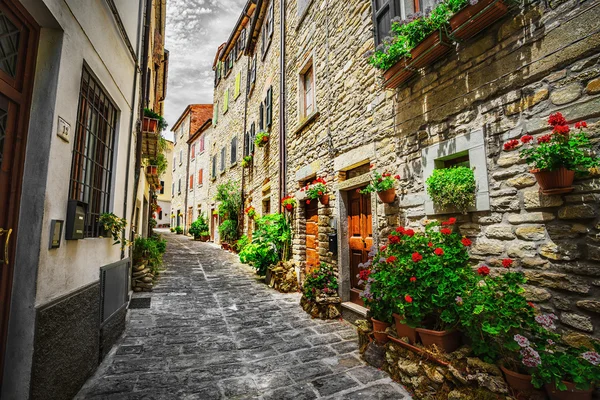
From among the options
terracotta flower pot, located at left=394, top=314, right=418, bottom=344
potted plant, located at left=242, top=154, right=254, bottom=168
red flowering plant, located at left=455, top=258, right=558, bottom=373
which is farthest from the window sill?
red flowering plant, located at left=455, top=258, right=558, bottom=373

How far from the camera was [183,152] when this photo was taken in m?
24.1

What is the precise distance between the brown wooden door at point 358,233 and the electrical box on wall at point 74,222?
370cm

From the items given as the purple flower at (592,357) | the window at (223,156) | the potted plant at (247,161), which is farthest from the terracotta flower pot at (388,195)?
the window at (223,156)

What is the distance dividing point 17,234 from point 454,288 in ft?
11.3

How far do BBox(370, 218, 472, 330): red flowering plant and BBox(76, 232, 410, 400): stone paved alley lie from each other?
740 mm

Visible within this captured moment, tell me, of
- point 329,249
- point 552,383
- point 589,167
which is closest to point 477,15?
point 589,167

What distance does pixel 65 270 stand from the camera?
2521 millimetres

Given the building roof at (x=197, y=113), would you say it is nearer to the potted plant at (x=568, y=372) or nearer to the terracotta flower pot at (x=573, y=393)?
the potted plant at (x=568, y=372)

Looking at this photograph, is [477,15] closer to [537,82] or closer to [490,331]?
[537,82]

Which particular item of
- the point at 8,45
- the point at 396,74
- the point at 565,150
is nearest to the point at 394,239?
the point at 565,150

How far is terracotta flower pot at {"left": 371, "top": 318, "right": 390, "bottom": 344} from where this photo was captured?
329 cm

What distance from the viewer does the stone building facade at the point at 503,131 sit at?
6.99 ft

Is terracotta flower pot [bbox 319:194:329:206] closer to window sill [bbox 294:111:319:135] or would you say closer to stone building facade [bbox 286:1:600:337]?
stone building facade [bbox 286:1:600:337]

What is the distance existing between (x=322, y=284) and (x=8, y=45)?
4596mm
